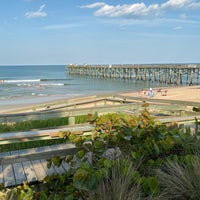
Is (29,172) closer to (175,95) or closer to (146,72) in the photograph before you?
(175,95)

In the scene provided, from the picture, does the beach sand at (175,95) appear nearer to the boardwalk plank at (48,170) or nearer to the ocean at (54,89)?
the ocean at (54,89)

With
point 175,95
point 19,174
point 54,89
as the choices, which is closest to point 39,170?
point 19,174

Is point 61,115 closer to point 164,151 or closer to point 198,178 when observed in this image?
point 164,151

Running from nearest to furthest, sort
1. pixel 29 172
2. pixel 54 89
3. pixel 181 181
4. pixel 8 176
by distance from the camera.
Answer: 1. pixel 181 181
2. pixel 8 176
3. pixel 29 172
4. pixel 54 89

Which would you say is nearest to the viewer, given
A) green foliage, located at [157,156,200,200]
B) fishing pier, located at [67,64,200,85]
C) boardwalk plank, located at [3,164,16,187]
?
green foliage, located at [157,156,200,200]

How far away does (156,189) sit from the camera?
242 centimetres

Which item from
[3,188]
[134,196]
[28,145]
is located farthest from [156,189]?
[28,145]

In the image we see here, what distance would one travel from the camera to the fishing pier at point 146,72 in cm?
4813

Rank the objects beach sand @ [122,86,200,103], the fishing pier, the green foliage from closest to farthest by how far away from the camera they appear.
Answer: the green foliage < beach sand @ [122,86,200,103] < the fishing pier

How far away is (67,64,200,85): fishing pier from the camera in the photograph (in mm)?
48134

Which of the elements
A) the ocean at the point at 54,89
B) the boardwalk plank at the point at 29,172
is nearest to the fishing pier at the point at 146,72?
the ocean at the point at 54,89

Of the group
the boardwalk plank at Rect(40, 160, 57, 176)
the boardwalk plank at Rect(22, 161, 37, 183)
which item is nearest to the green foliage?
the boardwalk plank at Rect(40, 160, 57, 176)

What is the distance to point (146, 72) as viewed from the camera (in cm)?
6184

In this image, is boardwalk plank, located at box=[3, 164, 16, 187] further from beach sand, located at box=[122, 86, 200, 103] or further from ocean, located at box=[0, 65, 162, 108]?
ocean, located at box=[0, 65, 162, 108]
